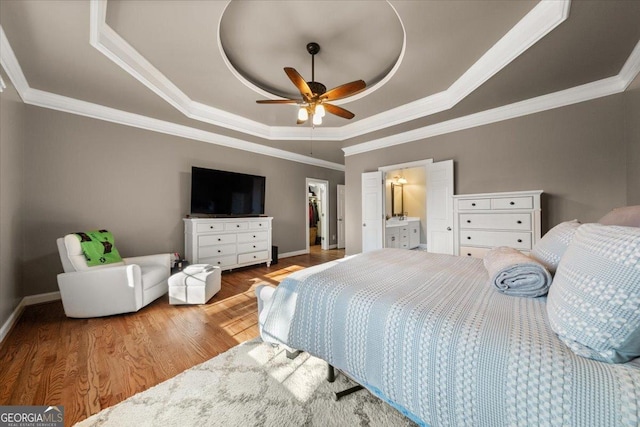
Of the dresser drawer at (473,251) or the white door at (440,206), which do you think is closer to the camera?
the dresser drawer at (473,251)

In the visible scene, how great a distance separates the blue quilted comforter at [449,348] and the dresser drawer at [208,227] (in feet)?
9.00

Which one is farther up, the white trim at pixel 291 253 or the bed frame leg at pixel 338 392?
the white trim at pixel 291 253

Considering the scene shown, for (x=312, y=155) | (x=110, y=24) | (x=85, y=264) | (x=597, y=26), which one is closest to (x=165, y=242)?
(x=85, y=264)

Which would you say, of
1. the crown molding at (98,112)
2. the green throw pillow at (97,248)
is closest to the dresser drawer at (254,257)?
the green throw pillow at (97,248)

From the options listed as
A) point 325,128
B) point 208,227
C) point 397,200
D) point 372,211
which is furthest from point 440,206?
point 208,227

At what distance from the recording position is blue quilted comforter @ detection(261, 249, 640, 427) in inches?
25.5

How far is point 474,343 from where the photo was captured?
0.80 meters

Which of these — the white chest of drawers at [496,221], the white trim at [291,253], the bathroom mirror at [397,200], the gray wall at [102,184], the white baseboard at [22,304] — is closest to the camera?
the white baseboard at [22,304]

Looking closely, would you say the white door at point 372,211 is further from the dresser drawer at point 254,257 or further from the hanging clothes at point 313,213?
the hanging clothes at point 313,213

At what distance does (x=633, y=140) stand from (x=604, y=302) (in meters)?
2.99

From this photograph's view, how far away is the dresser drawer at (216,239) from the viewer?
3.78 meters

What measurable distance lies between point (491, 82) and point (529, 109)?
0.93 m

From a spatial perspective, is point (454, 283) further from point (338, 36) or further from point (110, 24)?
point (110, 24)

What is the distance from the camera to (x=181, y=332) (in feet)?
6.95
